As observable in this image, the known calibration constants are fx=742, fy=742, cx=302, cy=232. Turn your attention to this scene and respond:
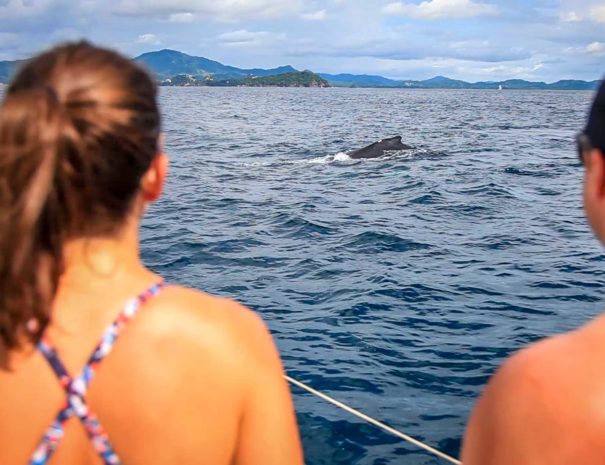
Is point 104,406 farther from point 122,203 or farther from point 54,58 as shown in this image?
point 54,58

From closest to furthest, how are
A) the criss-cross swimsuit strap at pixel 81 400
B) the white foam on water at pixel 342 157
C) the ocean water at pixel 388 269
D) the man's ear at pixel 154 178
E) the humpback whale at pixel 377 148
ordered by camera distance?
the criss-cross swimsuit strap at pixel 81 400
the man's ear at pixel 154 178
the ocean water at pixel 388 269
the white foam on water at pixel 342 157
the humpback whale at pixel 377 148

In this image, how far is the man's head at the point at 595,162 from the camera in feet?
6.84

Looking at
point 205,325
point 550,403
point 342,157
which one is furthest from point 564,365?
point 342,157

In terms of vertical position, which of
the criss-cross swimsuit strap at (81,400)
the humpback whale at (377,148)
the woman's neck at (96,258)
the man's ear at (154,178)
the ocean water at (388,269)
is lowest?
the ocean water at (388,269)

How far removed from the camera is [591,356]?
192 cm

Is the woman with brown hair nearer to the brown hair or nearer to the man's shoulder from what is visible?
the brown hair

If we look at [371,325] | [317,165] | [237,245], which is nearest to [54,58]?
[371,325]

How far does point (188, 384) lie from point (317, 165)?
86.8 ft

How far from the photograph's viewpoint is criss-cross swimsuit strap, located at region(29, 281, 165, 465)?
7.14 ft

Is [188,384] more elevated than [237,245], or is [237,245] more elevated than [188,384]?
[188,384]

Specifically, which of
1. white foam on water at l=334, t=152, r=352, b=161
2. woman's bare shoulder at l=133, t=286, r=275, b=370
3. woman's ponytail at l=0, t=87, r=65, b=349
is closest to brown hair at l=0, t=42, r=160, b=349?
woman's ponytail at l=0, t=87, r=65, b=349

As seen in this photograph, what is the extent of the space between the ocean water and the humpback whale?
83.7 inches

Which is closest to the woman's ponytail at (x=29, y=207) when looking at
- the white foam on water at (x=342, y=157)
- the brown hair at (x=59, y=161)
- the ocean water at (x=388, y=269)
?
the brown hair at (x=59, y=161)

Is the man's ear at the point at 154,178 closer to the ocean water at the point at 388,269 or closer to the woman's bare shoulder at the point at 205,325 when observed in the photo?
the woman's bare shoulder at the point at 205,325
